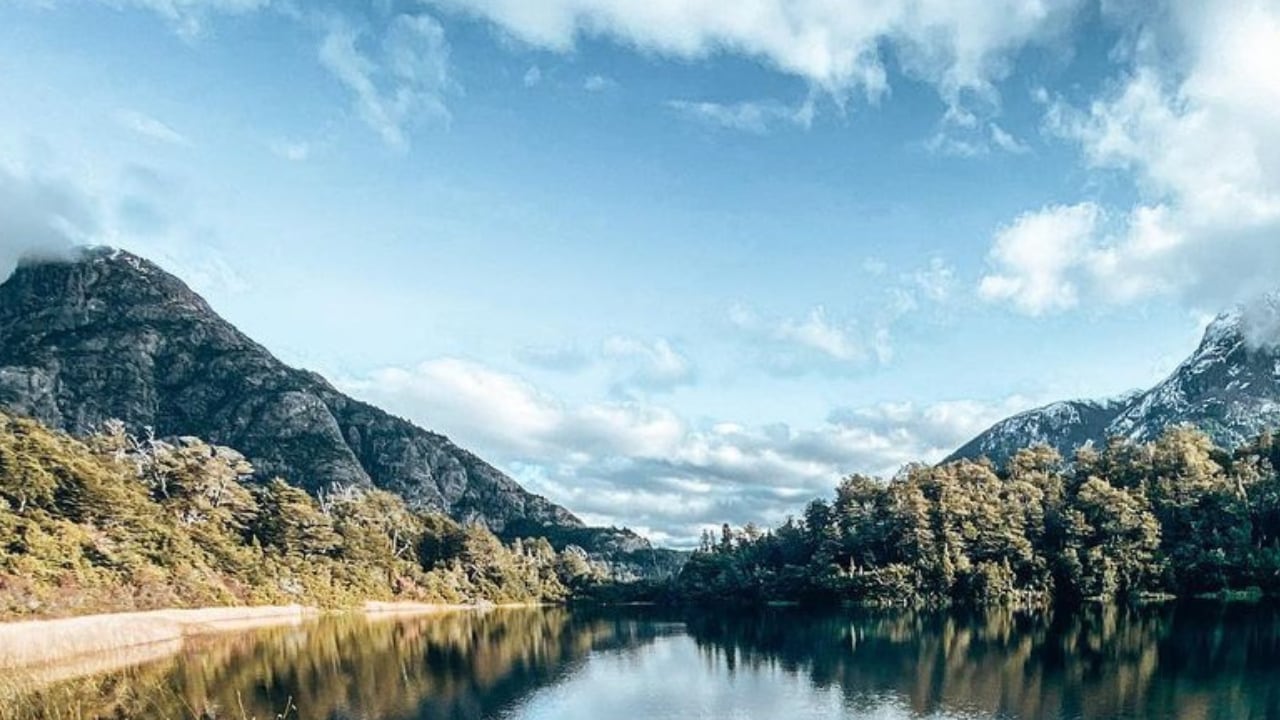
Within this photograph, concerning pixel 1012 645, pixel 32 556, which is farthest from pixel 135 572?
pixel 1012 645

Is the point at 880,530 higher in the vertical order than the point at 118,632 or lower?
higher

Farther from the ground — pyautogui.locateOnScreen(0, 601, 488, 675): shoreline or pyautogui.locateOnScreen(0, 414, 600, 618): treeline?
pyautogui.locateOnScreen(0, 414, 600, 618): treeline

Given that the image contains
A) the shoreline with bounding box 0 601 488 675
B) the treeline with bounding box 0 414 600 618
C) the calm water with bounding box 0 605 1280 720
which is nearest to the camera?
the calm water with bounding box 0 605 1280 720

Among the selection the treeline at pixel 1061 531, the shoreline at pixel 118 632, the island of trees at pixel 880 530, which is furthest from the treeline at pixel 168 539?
the treeline at pixel 1061 531

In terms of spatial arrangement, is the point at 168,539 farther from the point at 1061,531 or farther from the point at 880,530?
the point at 1061,531

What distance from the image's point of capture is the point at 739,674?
66.1 meters

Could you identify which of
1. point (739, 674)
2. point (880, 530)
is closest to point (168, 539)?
point (739, 674)

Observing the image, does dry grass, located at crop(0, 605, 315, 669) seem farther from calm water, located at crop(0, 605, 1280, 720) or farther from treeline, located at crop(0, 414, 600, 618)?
calm water, located at crop(0, 605, 1280, 720)

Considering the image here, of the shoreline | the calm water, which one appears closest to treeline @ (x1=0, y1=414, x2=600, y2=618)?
the shoreline

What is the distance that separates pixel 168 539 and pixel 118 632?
25.0 m

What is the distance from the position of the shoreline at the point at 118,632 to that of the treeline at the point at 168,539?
57.3 inches

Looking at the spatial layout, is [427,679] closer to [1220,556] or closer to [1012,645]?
[1012,645]

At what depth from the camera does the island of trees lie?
99312 mm

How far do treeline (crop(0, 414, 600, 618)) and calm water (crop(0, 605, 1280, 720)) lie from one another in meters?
14.0
